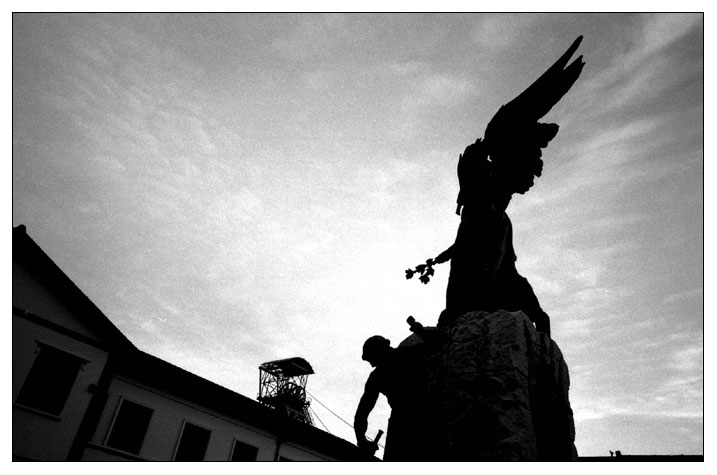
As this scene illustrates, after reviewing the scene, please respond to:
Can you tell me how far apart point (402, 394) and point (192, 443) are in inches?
595

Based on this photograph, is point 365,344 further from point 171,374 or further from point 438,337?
point 171,374

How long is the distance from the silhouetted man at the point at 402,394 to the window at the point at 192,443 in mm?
14472

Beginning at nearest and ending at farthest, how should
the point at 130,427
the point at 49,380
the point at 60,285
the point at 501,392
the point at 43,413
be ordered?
the point at 501,392
the point at 43,413
the point at 49,380
the point at 60,285
the point at 130,427

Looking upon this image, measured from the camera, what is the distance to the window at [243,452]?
16234 millimetres

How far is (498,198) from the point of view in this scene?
3.88 metres

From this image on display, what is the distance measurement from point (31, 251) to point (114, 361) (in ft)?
14.0

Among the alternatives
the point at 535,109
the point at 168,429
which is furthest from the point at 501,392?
the point at 168,429

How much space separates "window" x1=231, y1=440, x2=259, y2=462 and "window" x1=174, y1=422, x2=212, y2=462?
1.18 m

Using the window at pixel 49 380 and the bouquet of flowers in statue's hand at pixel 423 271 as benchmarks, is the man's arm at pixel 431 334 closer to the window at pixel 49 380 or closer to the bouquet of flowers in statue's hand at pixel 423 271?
the bouquet of flowers in statue's hand at pixel 423 271

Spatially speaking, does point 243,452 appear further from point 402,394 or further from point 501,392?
point 501,392

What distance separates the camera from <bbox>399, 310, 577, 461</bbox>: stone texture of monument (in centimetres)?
240

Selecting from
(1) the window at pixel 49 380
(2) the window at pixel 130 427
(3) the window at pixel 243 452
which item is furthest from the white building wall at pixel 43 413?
(3) the window at pixel 243 452

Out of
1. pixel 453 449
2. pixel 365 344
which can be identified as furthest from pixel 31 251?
pixel 453 449

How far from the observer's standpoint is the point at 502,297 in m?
3.47
